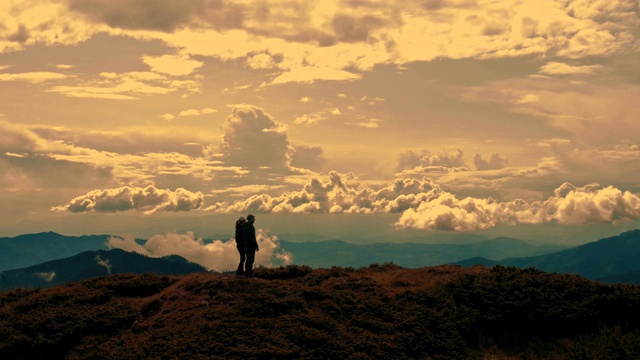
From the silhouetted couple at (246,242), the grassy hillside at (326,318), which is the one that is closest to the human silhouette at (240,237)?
the silhouetted couple at (246,242)

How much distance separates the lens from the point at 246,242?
32.8 meters

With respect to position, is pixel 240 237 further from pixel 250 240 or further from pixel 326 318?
A: pixel 326 318

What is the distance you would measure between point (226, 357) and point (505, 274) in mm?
19103

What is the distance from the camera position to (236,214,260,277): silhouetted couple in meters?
32.7

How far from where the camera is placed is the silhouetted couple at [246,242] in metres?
32.7

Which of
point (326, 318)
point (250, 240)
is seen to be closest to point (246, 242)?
point (250, 240)

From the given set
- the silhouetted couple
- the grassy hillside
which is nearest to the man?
the silhouetted couple

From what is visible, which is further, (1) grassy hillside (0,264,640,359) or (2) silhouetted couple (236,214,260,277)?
(2) silhouetted couple (236,214,260,277)

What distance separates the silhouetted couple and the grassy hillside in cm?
163

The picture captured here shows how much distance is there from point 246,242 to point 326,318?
21.5ft

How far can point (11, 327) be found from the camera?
2955 centimetres

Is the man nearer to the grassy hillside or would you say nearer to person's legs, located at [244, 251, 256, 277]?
person's legs, located at [244, 251, 256, 277]

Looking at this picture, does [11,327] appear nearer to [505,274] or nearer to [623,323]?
[505,274]

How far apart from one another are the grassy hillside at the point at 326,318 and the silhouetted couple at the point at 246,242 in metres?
1.63
